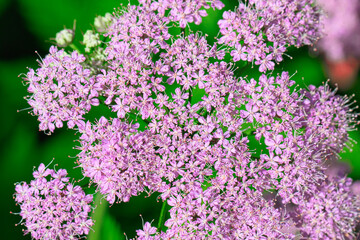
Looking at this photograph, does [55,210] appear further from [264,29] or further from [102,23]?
[264,29]

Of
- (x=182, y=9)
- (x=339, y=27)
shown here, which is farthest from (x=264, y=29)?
(x=339, y=27)

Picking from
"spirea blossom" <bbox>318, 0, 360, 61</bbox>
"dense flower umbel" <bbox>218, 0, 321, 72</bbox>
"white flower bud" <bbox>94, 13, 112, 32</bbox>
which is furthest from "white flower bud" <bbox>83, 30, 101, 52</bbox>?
"spirea blossom" <bbox>318, 0, 360, 61</bbox>

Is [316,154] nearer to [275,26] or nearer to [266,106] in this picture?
[266,106]

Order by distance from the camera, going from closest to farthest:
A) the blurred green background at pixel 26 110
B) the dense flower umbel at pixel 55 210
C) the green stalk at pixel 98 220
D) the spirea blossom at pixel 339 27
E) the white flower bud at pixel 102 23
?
the dense flower umbel at pixel 55 210 → the green stalk at pixel 98 220 → the white flower bud at pixel 102 23 → the blurred green background at pixel 26 110 → the spirea blossom at pixel 339 27

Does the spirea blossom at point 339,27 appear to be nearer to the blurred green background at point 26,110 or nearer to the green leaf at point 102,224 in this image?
the blurred green background at point 26,110

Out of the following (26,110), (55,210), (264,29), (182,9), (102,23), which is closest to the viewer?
(55,210)

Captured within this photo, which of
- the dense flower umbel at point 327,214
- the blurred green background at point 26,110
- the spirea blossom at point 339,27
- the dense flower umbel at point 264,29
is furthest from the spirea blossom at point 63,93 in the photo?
the spirea blossom at point 339,27

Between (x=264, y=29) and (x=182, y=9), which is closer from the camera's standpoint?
(x=182, y=9)
